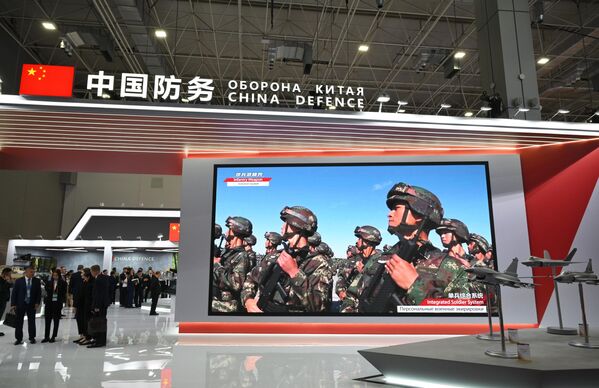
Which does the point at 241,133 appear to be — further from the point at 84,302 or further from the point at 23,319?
the point at 23,319

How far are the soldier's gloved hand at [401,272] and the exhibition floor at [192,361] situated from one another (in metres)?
0.98

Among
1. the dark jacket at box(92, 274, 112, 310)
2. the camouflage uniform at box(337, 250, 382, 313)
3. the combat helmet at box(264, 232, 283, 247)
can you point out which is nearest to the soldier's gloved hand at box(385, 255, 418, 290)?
the camouflage uniform at box(337, 250, 382, 313)

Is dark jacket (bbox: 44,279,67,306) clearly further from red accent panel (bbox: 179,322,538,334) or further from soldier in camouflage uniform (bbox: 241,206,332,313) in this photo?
soldier in camouflage uniform (bbox: 241,206,332,313)

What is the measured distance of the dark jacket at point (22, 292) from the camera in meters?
7.23

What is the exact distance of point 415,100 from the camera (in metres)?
20.6

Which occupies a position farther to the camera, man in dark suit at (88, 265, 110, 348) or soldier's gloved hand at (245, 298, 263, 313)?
soldier's gloved hand at (245, 298, 263, 313)

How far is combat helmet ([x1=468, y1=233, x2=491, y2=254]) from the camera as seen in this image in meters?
8.12

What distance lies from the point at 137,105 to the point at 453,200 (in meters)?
5.91

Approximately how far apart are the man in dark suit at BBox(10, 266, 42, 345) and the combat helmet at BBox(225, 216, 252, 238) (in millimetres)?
3502

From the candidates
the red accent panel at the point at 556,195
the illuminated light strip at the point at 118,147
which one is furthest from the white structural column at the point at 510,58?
the illuminated light strip at the point at 118,147

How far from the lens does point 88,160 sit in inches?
350

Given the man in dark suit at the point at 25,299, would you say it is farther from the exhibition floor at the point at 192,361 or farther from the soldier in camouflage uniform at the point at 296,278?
the soldier in camouflage uniform at the point at 296,278

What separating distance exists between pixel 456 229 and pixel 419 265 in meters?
1.00

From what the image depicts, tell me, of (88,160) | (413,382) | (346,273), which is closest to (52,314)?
(88,160)
